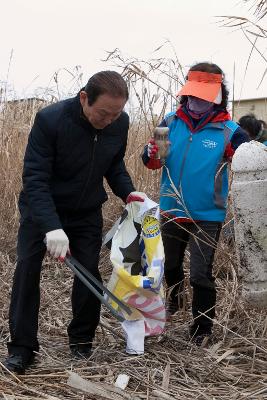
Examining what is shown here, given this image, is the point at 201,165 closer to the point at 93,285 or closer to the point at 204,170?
the point at 204,170

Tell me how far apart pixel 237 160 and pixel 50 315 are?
1.77 metres

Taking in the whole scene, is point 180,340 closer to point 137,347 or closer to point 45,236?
point 137,347

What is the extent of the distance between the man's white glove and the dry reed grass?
526mm

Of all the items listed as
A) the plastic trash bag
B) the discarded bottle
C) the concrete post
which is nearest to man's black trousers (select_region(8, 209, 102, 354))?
the plastic trash bag

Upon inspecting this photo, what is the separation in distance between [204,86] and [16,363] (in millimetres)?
1586

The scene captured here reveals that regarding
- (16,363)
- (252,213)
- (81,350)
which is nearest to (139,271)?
(81,350)

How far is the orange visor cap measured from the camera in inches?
124

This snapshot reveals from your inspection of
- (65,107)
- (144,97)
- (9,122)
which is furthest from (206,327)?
(9,122)

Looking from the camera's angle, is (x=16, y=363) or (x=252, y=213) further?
(x=16, y=363)

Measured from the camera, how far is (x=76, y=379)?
8.53 feet

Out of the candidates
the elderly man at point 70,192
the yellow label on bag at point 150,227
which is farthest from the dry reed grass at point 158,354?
the yellow label on bag at point 150,227

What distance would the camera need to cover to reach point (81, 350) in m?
3.09

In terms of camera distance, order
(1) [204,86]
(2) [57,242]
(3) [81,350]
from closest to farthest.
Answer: (2) [57,242], (3) [81,350], (1) [204,86]

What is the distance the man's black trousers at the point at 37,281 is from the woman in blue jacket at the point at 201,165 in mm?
451
